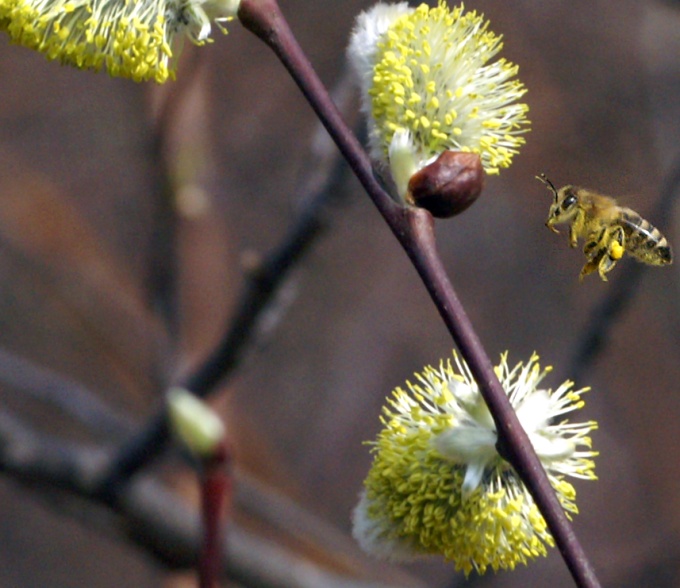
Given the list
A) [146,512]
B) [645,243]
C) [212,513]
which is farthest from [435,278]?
[146,512]

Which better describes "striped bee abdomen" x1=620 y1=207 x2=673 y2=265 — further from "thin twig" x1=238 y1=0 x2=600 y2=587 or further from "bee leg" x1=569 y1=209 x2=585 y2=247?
"thin twig" x1=238 y1=0 x2=600 y2=587

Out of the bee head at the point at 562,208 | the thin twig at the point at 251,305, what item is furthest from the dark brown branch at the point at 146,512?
the bee head at the point at 562,208

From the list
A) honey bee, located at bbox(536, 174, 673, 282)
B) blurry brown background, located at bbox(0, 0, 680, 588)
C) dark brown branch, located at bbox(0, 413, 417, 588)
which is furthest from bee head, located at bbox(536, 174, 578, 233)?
blurry brown background, located at bbox(0, 0, 680, 588)

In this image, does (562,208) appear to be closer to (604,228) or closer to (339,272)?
(604,228)

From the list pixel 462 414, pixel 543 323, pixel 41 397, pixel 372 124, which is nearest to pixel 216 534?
pixel 462 414

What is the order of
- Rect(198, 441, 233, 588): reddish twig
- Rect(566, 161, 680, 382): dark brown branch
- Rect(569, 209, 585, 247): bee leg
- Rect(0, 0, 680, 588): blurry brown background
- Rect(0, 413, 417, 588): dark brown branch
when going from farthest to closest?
1. Rect(0, 0, 680, 588): blurry brown background
2. Rect(0, 413, 417, 588): dark brown branch
3. Rect(566, 161, 680, 382): dark brown branch
4. Rect(569, 209, 585, 247): bee leg
5. Rect(198, 441, 233, 588): reddish twig

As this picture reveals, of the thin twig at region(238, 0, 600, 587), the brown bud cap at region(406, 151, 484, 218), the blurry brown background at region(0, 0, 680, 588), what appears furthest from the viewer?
the blurry brown background at region(0, 0, 680, 588)

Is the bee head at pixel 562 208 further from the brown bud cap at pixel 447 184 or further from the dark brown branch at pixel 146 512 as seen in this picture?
the dark brown branch at pixel 146 512
